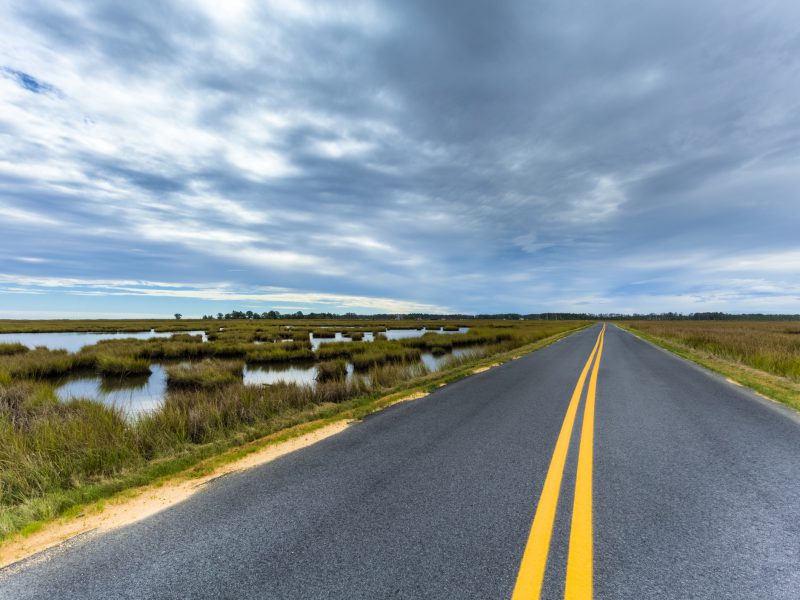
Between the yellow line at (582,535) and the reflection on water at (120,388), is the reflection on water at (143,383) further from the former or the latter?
the yellow line at (582,535)

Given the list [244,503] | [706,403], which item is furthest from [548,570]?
[706,403]

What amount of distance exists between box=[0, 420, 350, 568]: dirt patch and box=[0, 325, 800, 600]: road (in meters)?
0.24

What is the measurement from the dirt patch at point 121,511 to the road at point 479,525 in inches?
9.4

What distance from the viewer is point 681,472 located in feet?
14.8

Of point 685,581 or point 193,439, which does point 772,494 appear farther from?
point 193,439

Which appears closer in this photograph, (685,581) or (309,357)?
(685,581)

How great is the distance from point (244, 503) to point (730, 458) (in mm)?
6405

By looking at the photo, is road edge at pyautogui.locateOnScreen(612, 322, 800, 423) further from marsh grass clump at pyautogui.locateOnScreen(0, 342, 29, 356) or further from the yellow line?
marsh grass clump at pyautogui.locateOnScreen(0, 342, 29, 356)

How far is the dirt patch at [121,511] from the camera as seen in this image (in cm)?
326

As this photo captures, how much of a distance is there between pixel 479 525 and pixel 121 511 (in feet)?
12.8

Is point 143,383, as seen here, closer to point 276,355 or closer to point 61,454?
point 276,355

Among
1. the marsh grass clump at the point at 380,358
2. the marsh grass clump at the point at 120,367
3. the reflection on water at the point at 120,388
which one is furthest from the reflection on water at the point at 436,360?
the marsh grass clump at the point at 120,367

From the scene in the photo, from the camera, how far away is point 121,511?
3934 mm


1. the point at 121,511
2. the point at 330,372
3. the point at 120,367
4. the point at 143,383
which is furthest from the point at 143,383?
the point at 121,511
